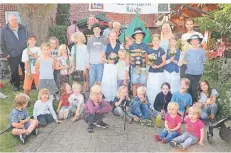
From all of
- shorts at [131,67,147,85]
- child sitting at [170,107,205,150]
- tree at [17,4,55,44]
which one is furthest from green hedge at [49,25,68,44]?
child sitting at [170,107,205,150]

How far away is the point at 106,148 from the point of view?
199 inches

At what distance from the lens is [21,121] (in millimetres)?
5328

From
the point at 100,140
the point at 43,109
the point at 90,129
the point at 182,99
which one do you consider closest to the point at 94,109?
the point at 90,129

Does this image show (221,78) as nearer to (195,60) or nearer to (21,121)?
(195,60)

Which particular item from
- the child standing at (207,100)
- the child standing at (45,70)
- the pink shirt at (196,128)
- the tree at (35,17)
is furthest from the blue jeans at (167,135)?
the tree at (35,17)

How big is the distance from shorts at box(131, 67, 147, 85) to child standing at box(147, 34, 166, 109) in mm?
101

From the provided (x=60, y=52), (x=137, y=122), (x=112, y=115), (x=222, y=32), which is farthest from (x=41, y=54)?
(x=222, y=32)

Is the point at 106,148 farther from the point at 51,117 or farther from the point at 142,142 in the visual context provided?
the point at 51,117

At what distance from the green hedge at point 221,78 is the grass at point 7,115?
10.6 ft

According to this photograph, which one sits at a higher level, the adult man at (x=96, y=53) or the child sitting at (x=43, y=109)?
the adult man at (x=96, y=53)

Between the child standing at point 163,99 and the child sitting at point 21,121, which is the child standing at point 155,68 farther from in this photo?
the child sitting at point 21,121

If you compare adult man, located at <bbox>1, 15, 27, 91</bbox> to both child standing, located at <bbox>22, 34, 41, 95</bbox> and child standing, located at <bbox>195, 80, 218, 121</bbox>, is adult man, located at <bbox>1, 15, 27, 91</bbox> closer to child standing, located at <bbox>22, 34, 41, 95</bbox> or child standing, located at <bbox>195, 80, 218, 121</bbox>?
child standing, located at <bbox>22, 34, 41, 95</bbox>

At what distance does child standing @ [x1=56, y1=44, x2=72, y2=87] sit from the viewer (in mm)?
6902

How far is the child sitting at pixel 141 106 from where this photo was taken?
619cm
